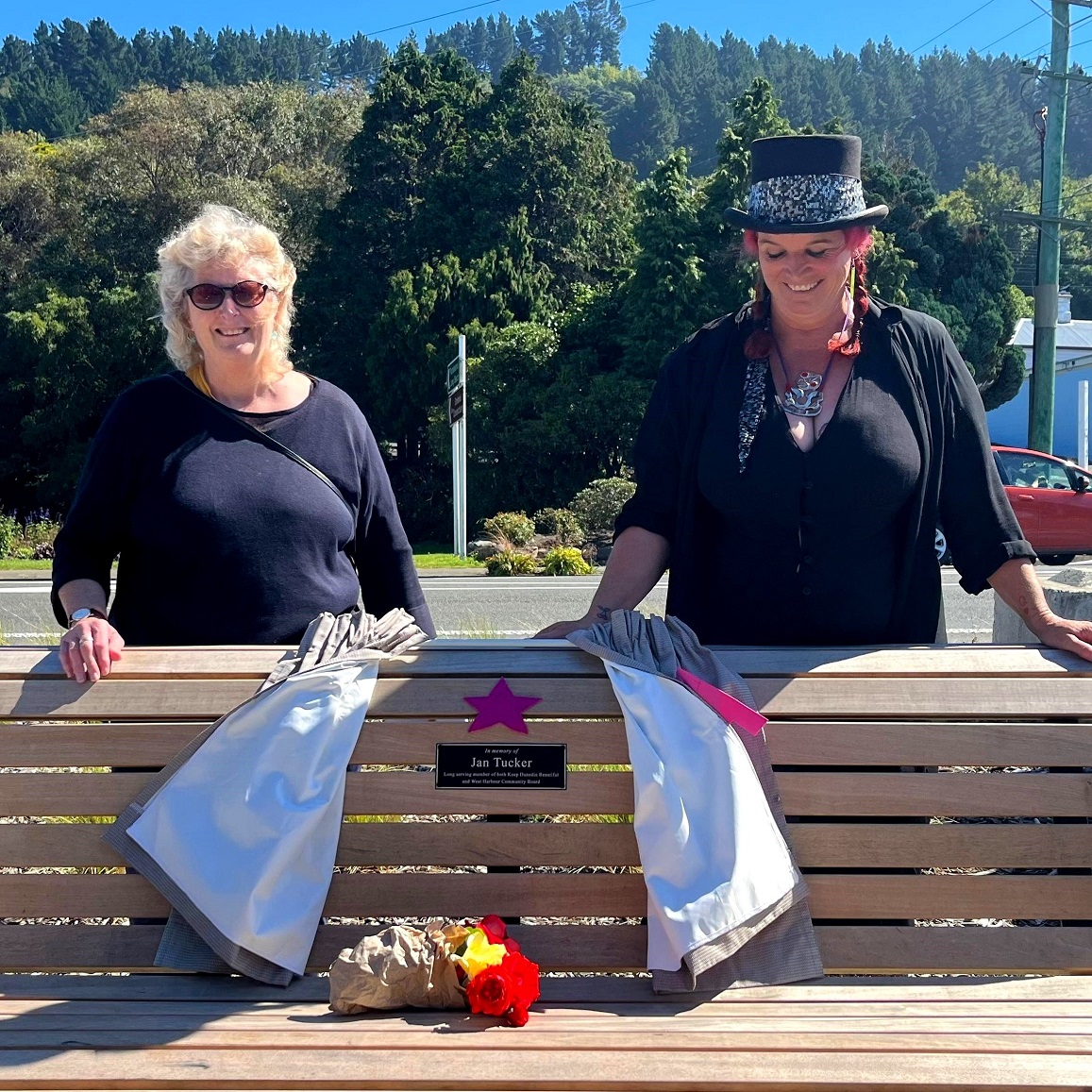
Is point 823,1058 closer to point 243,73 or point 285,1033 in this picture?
point 285,1033

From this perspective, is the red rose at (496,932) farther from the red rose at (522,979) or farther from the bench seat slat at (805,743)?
the bench seat slat at (805,743)

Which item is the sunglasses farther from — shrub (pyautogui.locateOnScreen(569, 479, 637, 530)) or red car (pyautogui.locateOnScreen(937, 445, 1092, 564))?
shrub (pyautogui.locateOnScreen(569, 479, 637, 530))

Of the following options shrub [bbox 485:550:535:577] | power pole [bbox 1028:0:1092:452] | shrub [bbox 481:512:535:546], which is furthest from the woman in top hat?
power pole [bbox 1028:0:1092:452]

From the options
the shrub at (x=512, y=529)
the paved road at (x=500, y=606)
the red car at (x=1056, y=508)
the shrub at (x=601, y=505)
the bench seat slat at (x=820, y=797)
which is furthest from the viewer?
the shrub at (x=601, y=505)

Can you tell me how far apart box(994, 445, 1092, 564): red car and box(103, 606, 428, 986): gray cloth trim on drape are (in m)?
14.6

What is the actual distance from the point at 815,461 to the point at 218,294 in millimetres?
1367

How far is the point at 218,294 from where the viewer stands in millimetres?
2986

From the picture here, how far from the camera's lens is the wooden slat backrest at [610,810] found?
279cm

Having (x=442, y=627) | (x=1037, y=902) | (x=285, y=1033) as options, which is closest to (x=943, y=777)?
(x=1037, y=902)

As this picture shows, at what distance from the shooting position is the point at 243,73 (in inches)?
3883

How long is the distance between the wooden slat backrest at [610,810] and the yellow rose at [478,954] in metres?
0.21

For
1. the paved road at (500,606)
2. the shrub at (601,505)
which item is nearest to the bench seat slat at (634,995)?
the paved road at (500,606)

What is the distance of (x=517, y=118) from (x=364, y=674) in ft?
106

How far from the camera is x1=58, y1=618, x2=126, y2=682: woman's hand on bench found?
2.87 m
